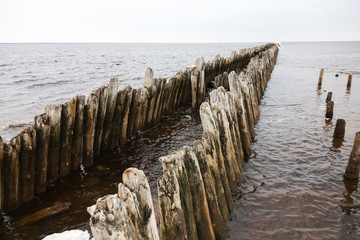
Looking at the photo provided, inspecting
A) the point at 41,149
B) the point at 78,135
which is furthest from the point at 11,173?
the point at 78,135

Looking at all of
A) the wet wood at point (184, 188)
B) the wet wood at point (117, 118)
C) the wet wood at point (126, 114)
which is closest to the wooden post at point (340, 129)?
the wet wood at point (126, 114)

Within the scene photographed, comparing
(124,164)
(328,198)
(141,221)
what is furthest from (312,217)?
(124,164)

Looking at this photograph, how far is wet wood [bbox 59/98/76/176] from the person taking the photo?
5014 mm

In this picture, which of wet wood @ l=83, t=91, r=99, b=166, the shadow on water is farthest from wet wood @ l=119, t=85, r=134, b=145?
wet wood @ l=83, t=91, r=99, b=166

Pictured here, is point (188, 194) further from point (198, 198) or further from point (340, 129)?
point (340, 129)

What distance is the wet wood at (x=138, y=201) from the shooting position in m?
2.16

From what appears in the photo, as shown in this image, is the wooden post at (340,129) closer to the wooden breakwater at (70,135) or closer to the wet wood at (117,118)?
the wooden breakwater at (70,135)

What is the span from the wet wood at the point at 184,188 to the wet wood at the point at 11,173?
2.85m

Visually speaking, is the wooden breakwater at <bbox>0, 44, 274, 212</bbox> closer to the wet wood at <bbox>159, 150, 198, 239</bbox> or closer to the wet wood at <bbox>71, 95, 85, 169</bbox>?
the wet wood at <bbox>71, 95, 85, 169</bbox>

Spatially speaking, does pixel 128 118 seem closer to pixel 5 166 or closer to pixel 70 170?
pixel 70 170

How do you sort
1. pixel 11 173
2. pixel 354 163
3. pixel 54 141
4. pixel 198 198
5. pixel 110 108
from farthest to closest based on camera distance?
pixel 110 108, pixel 354 163, pixel 54 141, pixel 11 173, pixel 198 198

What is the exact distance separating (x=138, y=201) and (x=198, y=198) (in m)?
1.14

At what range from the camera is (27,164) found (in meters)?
4.39

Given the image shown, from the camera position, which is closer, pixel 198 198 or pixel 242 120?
pixel 198 198
